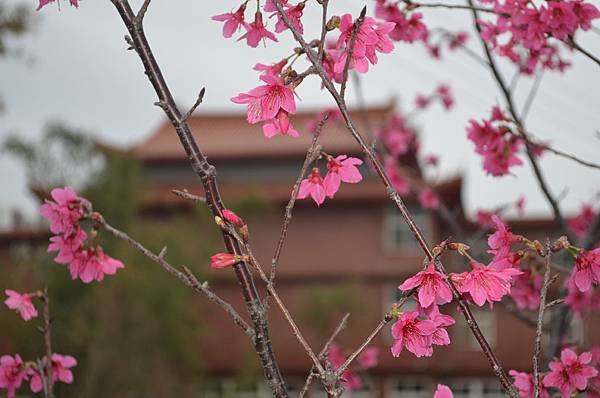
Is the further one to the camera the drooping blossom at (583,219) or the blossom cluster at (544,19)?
the drooping blossom at (583,219)

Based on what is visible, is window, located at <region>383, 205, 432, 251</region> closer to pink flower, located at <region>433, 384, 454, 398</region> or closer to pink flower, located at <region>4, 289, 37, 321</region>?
pink flower, located at <region>4, 289, 37, 321</region>

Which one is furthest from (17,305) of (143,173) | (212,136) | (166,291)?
(212,136)

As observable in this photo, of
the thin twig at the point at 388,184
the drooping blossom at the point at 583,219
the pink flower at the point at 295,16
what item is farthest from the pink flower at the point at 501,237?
the drooping blossom at the point at 583,219

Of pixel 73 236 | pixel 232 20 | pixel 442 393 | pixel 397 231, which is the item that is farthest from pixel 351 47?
pixel 397 231

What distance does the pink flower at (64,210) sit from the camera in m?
1.43

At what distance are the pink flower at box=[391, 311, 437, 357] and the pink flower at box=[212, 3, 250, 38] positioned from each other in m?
0.59

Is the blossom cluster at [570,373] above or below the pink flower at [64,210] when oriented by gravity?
below

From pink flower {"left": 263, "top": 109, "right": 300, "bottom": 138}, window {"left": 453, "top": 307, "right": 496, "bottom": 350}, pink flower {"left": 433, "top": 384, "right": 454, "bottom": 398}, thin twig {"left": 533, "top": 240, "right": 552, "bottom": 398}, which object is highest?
window {"left": 453, "top": 307, "right": 496, "bottom": 350}

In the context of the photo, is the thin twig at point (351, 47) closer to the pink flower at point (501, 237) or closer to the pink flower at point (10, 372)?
the pink flower at point (501, 237)

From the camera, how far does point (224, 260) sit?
118 cm

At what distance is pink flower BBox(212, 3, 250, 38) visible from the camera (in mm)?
1421

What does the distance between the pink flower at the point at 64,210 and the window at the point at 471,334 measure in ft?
48.6

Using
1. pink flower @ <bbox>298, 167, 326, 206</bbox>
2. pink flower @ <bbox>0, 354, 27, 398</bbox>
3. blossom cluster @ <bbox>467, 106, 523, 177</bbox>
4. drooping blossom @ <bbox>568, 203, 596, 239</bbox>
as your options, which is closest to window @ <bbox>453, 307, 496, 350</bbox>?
drooping blossom @ <bbox>568, 203, 596, 239</bbox>

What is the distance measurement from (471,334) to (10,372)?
51.3 ft
